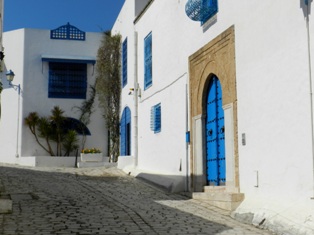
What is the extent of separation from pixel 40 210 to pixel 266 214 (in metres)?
3.41

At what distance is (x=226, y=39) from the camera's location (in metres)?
8.30

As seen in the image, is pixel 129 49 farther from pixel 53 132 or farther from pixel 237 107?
pixel 237 107

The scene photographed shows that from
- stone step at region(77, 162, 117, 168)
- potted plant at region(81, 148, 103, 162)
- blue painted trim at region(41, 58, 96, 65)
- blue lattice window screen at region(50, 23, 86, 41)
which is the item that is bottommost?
stone step at region(77, 162, 117, 168)

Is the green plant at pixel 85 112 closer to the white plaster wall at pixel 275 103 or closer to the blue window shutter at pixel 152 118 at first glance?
the blue window shutter at pixel 152 118

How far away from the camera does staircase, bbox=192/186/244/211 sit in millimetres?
7562

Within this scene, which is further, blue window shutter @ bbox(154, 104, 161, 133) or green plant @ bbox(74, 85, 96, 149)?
green plant @ bbox(74, 85, 96, 149)

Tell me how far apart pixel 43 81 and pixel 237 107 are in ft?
42.3

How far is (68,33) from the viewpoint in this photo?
19.9 meters

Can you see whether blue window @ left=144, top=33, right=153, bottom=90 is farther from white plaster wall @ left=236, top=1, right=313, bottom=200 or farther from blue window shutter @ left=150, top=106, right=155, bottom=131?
white plaster wall @ left=236, top=1, right=313, bottom=200

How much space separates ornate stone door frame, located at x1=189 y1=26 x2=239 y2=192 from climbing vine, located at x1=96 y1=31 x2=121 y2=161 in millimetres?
8693

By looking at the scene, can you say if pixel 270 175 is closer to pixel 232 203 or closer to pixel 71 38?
pixel 232 203

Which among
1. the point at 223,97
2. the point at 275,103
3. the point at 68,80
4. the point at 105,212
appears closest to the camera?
the point at 275,103

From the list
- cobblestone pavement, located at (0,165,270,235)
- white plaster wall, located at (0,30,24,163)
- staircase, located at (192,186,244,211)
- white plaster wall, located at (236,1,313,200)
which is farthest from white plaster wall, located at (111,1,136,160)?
white plaster wall, located at (236,1,313,200)

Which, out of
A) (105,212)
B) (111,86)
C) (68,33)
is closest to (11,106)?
(68,33)
